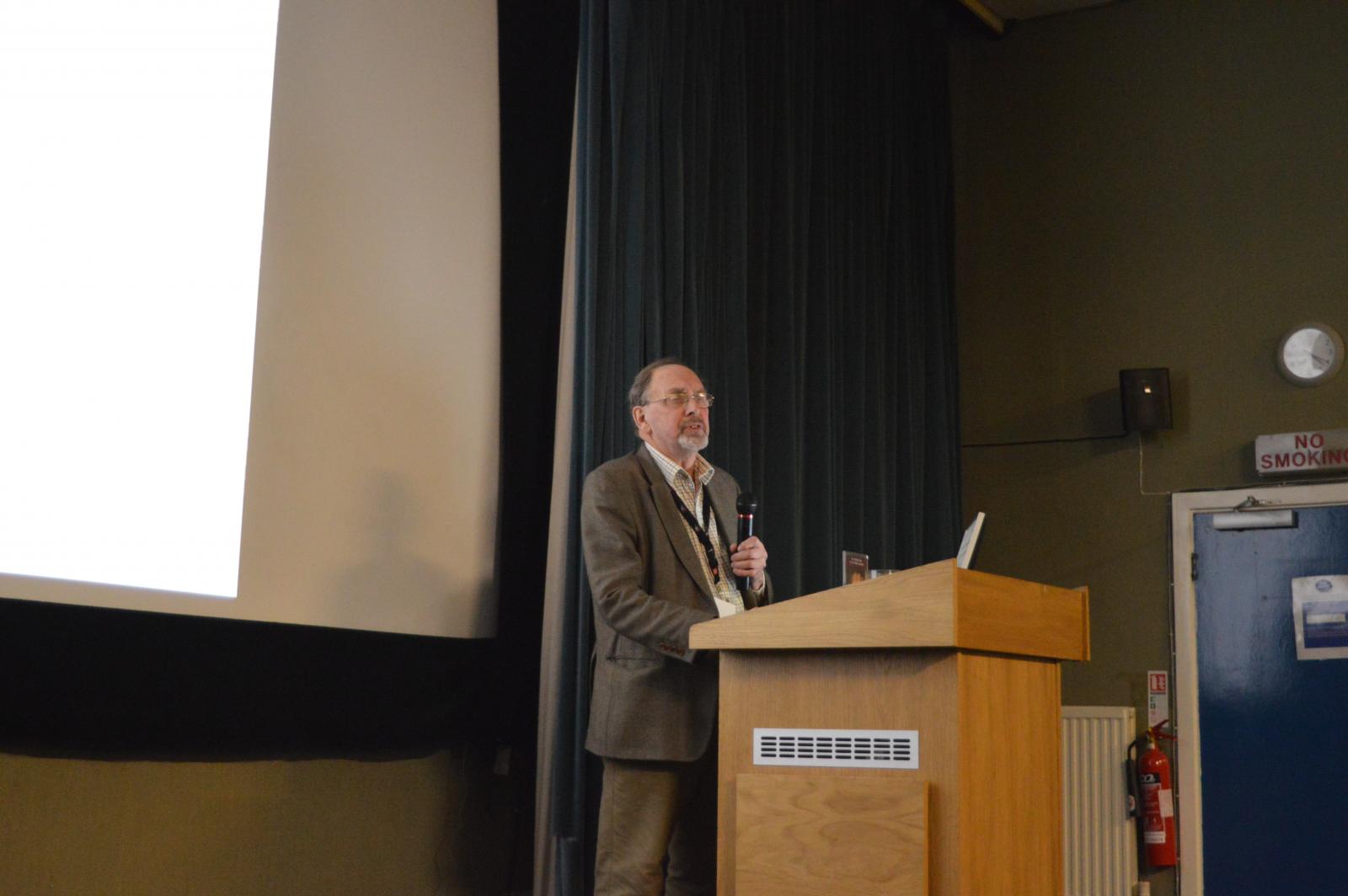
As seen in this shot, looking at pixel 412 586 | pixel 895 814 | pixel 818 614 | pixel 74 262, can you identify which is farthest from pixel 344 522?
pixel 895 814

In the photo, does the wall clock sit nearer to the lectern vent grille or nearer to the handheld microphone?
the handheld microphone

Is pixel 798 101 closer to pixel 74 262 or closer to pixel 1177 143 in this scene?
pixel 1177 143

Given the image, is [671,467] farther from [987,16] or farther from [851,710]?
[987,16]

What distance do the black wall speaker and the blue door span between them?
1.77 ft

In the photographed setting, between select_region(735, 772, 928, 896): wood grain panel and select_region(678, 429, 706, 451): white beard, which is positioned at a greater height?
select_region(678, 429, 706, 451): white beard

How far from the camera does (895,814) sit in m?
2.13

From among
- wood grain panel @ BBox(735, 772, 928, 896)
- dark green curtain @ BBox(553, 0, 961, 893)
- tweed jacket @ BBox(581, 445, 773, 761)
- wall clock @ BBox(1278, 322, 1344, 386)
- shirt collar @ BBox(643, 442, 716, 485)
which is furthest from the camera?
wall clock @ BBox(1278, 322, 1344, 386)

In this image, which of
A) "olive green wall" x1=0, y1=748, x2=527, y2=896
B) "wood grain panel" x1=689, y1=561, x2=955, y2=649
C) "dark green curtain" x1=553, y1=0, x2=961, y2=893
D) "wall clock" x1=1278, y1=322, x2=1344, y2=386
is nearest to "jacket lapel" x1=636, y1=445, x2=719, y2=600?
"dark green curtain" x1=553, y1=0, x2=961, y2=893

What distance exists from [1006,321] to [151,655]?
455 cm

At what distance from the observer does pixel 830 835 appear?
221cm

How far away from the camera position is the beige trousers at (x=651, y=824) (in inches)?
109

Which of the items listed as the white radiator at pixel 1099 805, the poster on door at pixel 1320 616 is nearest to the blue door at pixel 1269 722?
the poster on door at pixel 1320 616

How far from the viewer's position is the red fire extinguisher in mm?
5270

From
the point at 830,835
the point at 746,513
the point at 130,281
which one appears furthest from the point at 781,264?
the point at 830,835
